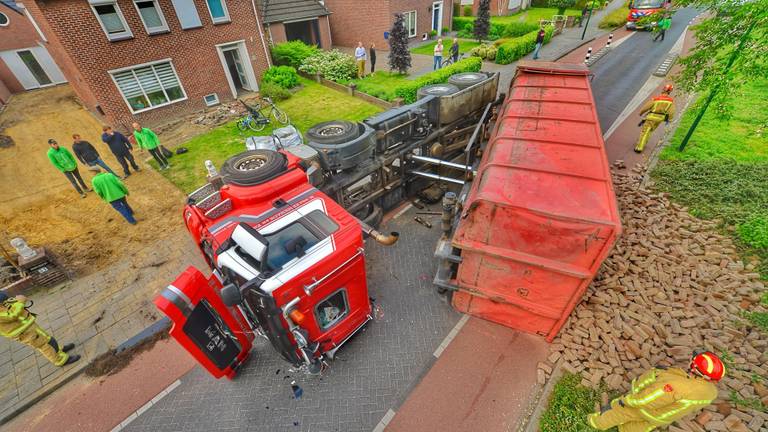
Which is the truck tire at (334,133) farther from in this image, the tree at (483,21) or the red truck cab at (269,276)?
the tree at (483,21)

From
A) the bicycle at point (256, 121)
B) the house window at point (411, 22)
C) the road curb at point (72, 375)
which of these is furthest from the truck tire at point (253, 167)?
the house window at point (411, 22)

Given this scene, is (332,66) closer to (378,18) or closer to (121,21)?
(378,18)

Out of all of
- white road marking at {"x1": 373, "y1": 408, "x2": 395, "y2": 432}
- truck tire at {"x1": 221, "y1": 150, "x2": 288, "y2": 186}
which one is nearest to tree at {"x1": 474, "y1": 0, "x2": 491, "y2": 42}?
truck tire at {"x1": 221, "y1": 150, "x2": 288, "y2": 186}

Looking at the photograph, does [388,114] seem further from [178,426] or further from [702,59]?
[702,59]

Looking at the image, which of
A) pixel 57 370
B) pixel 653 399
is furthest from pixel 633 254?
pixel 57 370

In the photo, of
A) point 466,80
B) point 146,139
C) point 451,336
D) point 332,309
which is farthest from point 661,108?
point 146,139

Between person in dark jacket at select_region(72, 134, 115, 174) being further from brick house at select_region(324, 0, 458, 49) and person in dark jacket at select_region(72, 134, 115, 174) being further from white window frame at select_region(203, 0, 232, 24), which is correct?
brick house at select_region(324, 0, 458, 49)
